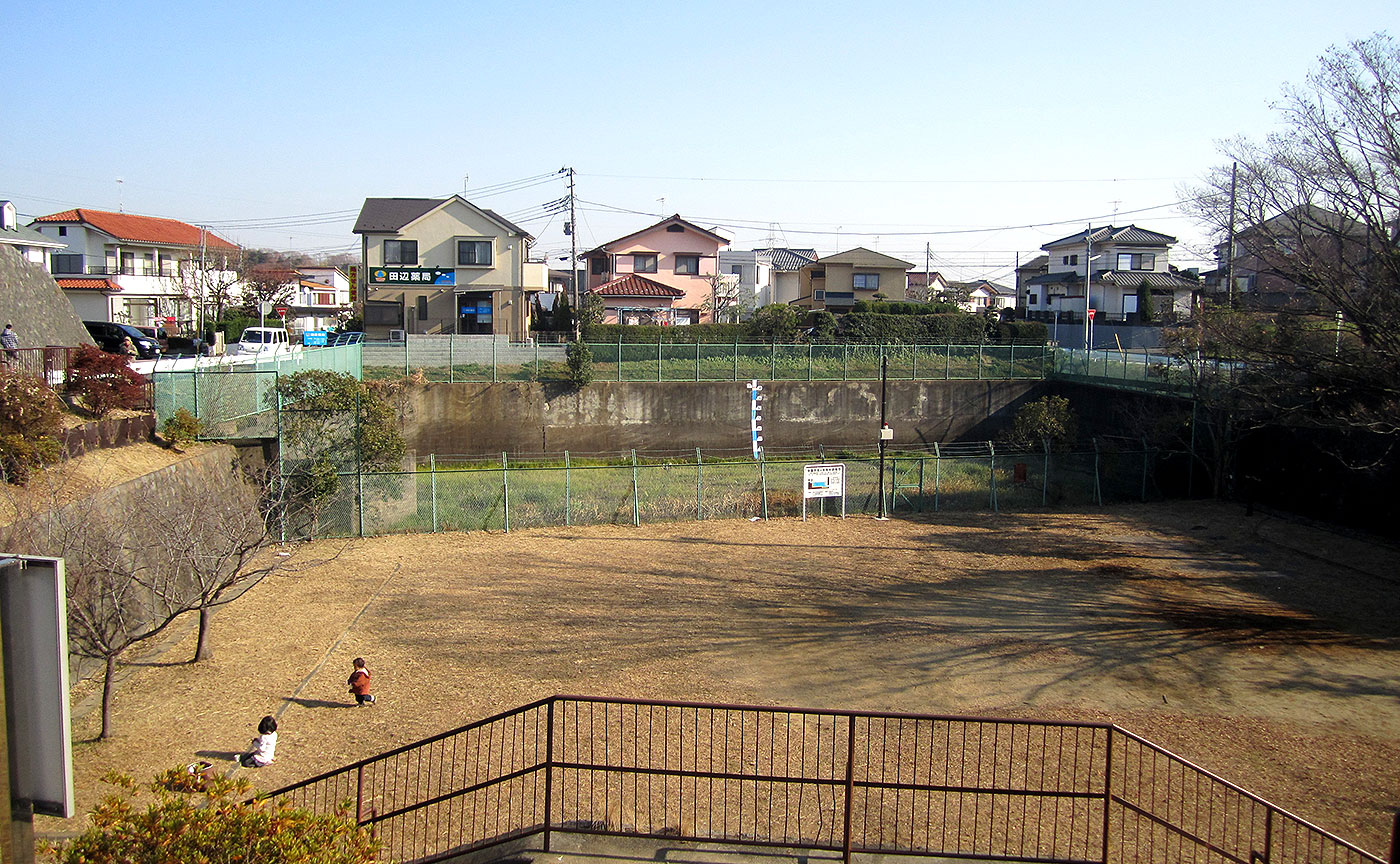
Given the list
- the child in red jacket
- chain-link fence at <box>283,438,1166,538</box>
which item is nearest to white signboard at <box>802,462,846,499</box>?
chain-link fence at <box>283,438,1166,538</box>

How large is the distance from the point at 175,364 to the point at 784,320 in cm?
2498

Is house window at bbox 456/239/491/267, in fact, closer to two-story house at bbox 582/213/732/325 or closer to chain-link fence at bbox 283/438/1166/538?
two-story house at bbox 582/213/732/325

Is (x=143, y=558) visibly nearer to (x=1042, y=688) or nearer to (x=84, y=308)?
(x=1042, y=688)

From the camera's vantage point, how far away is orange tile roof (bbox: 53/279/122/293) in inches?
1654

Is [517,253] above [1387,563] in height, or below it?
above

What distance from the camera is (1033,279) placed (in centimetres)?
6331

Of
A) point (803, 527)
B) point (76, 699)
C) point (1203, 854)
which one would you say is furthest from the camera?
point (803, 527)

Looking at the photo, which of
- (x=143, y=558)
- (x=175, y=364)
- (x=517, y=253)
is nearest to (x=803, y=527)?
(x=143, y=558)

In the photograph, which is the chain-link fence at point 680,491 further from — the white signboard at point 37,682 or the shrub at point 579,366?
the white signboard at point 37,682

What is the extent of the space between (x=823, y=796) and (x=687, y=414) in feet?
77.2

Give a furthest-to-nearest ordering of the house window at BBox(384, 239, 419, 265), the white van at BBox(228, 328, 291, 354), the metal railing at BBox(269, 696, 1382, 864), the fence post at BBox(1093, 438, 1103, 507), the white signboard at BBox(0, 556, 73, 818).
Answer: the house window at BBox(384, 239, 419, 265) < the white van at BBox(228, 328, 291, 354) < the fence post at BBox(1093, 438, 1103, 507) < the metal railing at BBox(269, 696, 1382, 864) < the white signboard at BBox(0, 556, 73, 818)

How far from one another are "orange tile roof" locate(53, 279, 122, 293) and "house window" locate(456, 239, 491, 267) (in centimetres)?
1667

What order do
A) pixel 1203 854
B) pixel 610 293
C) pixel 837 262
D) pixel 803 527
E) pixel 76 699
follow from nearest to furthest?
1. pixel 1203 854
2. pixel 76 699
3. pixel 803 527
4. pixel 610 293
5. pixel 837 262

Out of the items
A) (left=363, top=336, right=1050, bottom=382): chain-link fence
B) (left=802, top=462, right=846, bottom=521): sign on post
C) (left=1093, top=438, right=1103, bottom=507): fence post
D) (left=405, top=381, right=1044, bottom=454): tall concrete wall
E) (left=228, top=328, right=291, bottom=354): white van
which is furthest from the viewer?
(left=363, top=336, right=1050, bottom=382): chain-link fence
